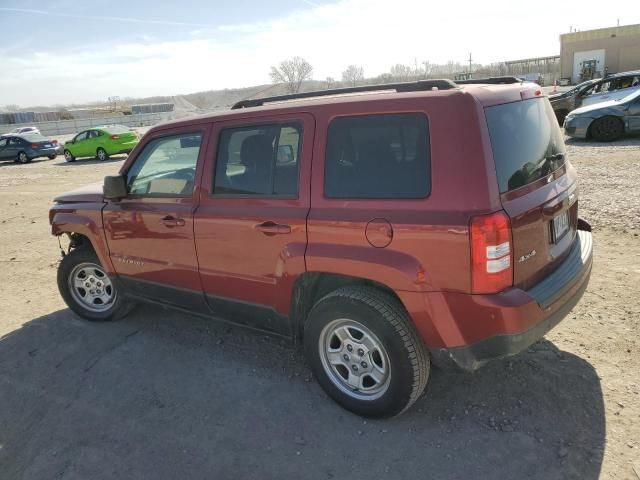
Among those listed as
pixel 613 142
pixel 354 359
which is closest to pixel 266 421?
pixel 354 359

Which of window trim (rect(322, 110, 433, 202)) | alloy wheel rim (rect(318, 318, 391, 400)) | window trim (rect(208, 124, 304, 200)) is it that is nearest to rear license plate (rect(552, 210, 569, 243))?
window trim (rect(322, 110, 433, 202))

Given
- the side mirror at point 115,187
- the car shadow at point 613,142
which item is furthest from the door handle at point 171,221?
the car shadow at point 613,142

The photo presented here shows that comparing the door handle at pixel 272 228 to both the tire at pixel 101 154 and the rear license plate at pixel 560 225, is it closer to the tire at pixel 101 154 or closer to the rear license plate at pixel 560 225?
the rear license plate at pixel 560 225

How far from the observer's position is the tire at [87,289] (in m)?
4.76

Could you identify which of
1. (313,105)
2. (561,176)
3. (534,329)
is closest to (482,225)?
→ (534,329)

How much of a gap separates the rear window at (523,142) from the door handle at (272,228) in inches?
51.2

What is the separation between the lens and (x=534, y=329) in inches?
104

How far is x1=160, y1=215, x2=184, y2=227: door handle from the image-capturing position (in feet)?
12.2

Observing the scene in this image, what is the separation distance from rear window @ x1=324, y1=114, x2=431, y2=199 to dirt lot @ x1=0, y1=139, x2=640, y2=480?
1.44 metres

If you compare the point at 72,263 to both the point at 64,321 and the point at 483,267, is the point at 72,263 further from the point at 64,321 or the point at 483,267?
the point at 483,267

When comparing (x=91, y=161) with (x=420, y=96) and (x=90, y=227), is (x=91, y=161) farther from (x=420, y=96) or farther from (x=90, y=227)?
(x=420, y=96)

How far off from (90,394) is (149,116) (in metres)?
54.2

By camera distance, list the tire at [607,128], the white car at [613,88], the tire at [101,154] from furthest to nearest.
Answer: the tire at [101,154] < the white car at [613,88] < the tire at [607,128]

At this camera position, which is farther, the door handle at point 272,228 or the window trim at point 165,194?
the window trim at point 165,194
